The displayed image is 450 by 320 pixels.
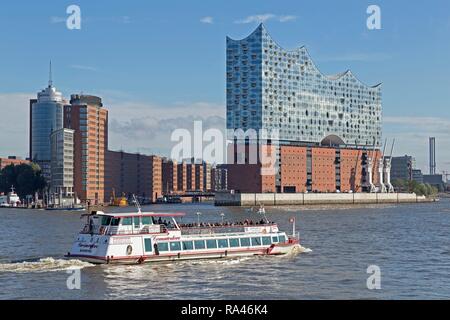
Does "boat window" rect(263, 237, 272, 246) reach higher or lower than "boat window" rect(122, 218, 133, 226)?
lower

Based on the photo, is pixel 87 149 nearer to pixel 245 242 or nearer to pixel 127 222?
pixel 245 242

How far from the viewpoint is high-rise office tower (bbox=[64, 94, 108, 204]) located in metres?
178

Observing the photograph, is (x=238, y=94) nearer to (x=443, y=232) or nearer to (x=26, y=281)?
(x=443, y=232)

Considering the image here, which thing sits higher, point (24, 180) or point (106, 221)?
point (24, 180)

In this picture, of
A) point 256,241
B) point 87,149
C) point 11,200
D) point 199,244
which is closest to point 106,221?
point 199,244

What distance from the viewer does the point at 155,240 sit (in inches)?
1592

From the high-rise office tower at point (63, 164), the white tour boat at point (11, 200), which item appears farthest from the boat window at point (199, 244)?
the white tour boat at point (11, 200)

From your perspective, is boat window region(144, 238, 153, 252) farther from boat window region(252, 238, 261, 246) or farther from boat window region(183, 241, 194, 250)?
boat window region(252, 238, 261, 246)

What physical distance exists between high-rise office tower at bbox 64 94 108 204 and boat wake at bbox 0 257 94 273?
138530 millimetres

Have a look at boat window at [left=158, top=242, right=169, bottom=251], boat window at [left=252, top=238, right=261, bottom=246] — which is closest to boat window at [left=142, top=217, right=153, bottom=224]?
boat window at [left=158, top=242, right=169, bottom=251]

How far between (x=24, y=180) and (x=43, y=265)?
152 meters

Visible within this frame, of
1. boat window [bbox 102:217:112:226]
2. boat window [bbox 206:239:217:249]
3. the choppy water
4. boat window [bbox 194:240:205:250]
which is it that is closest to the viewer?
the choppy water

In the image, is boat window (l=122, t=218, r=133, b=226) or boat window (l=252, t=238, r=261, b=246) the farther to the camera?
boat window (l=252, t=238, r=261, b=246)

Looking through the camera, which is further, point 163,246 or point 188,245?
point 188,245
